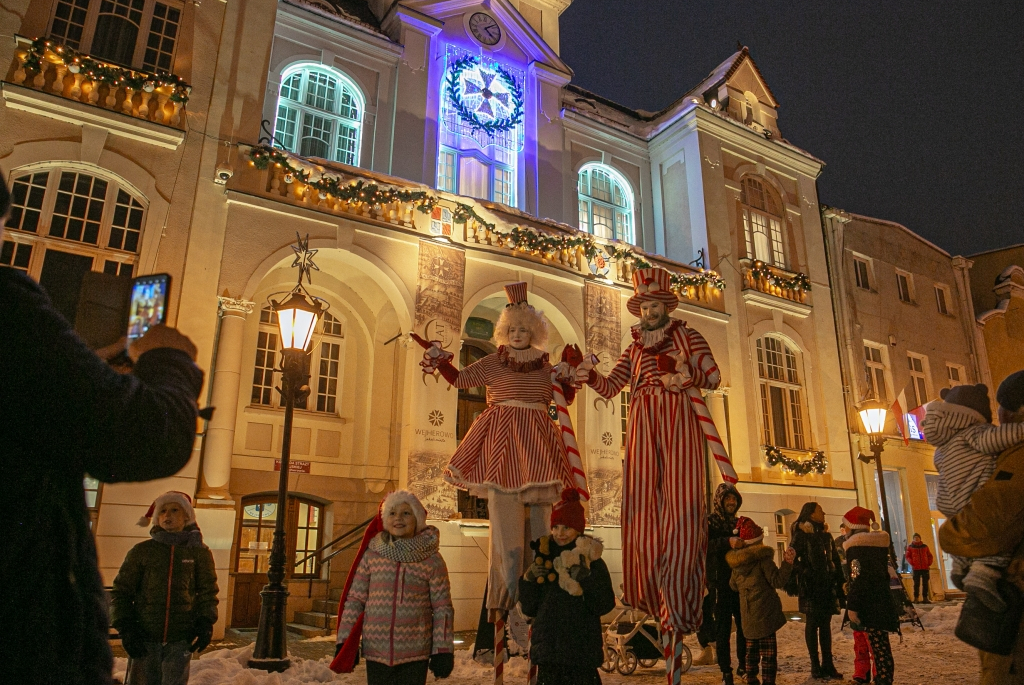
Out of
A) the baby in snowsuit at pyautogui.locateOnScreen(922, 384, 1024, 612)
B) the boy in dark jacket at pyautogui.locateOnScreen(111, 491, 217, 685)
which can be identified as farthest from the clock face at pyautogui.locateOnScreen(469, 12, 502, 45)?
the baby in snowsuit at pyautogui.locateOnScreen(922, 384, 1024, 612)

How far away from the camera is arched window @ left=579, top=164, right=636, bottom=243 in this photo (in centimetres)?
1798

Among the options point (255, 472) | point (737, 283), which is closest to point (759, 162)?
point (737, 283)

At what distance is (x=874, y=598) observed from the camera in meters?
6.30

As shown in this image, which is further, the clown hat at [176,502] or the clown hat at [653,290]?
the clown hat at [653,290]

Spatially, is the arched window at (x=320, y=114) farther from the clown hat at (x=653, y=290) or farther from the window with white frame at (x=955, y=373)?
the window with white frame at (x=955, y=373)

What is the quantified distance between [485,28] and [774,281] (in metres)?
9.76

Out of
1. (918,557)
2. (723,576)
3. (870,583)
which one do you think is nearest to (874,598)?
(870,583)

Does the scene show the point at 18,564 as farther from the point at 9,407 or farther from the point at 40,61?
the point at 40,61

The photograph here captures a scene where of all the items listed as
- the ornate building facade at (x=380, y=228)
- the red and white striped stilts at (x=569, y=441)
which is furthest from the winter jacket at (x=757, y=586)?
the ornate building facade at (x=380, y=228)

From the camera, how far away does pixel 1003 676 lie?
10.3 ft

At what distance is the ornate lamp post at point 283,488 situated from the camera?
291 inches

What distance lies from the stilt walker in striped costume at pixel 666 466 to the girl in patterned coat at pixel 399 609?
1.55 metres

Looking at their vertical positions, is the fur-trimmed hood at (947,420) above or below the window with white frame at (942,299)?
below

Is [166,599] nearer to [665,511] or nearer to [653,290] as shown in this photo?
[665,511]
